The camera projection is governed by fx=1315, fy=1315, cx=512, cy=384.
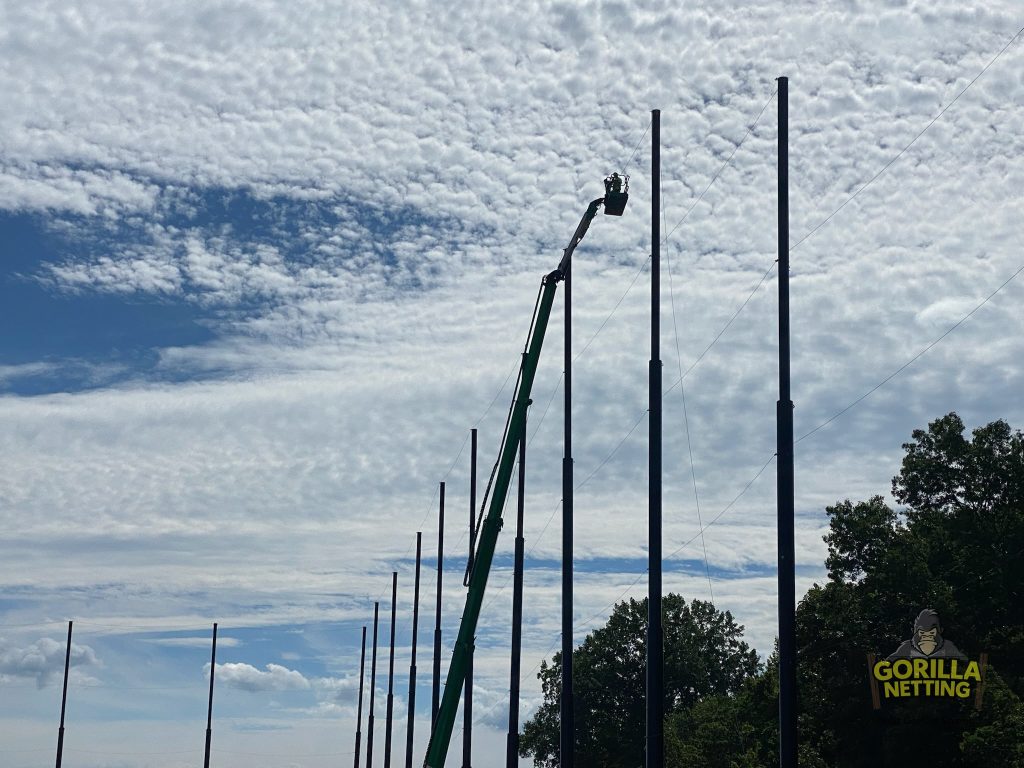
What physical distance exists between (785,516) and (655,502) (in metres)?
5.84

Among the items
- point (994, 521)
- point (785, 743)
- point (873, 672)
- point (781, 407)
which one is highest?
point (994, 521)

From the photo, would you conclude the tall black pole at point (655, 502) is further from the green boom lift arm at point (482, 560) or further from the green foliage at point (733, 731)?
the green foliage at point (733, 731)

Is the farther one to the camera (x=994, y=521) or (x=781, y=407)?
(x=994, y=521)

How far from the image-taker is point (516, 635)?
42.5 meters

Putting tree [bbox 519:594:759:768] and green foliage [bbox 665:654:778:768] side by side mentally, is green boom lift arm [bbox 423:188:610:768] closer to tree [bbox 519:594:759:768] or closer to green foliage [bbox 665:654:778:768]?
green foliage [bbox 665:654:778:768]

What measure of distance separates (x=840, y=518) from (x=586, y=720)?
34123 millimetres

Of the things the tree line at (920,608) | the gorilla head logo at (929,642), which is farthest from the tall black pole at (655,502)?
the tree line at (920,608)

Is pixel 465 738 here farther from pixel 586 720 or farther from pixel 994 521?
pixel 586 720

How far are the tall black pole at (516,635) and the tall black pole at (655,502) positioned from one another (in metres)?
11.8

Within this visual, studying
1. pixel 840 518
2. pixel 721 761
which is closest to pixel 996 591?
pixel 840 518

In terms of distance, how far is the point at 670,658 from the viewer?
89750 mm

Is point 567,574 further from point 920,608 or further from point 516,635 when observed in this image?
point 920,608

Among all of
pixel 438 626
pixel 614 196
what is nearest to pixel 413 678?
pixel 438 626

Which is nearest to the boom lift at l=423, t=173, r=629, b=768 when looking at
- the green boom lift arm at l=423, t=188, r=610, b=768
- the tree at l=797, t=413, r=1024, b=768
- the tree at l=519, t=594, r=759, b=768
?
the green boom lift arm at l=423, t=188, r=610, b=768
